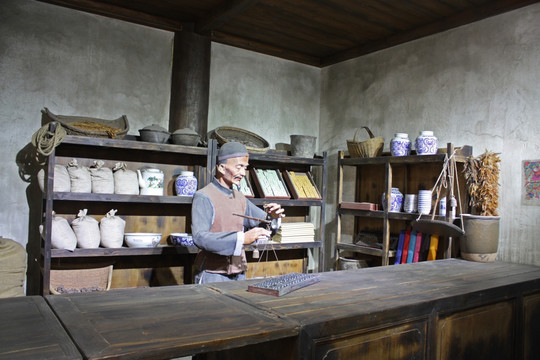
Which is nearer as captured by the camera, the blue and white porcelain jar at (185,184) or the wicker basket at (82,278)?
the wicker basket at (82,278)

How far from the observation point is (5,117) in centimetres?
379

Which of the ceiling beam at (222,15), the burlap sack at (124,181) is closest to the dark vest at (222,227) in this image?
the burlap sack at (124,181)

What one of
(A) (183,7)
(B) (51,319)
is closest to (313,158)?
(A) (183,7)

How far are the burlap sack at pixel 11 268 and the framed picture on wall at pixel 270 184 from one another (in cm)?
217

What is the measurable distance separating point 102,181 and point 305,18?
2.43m

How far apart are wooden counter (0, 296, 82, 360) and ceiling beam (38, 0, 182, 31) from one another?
10.0 ft

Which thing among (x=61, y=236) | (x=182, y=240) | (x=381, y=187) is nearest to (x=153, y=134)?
(x=182, y=240)

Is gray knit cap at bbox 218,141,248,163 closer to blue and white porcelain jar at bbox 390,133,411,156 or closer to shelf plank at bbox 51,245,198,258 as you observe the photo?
shelf plank at bbox 51,245,198,258

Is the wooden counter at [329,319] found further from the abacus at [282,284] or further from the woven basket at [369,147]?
the woven basket at [369,147]

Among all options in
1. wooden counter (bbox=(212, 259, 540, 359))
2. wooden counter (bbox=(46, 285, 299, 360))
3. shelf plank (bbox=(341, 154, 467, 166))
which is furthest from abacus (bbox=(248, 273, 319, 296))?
shelf plank (bbox=(341, 154, 467, 166))

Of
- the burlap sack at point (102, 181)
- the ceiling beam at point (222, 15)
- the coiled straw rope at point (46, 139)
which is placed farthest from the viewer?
the ceiling beam at point (222, 15)

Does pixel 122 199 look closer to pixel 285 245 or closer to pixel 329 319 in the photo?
pixel 285 245

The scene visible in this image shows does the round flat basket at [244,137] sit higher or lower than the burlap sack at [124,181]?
higher

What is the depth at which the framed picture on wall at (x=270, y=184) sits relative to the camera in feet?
15.0
